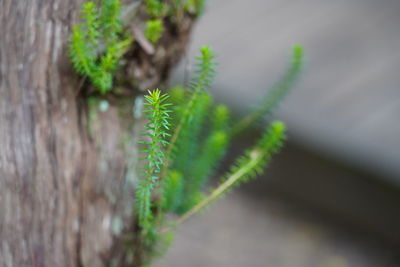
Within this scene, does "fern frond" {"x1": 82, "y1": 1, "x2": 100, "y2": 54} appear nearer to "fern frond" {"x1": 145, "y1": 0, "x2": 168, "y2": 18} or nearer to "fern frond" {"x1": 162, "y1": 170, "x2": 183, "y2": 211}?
"fern frond" {"x1": 145, "y1": 0, "x2": 168, "y2": 18}

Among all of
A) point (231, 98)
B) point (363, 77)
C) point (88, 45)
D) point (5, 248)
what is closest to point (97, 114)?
point (88, 45)

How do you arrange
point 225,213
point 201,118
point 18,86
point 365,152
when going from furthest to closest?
1. point 225,213
2. point 365,152
3. point 201,118
4. point 18,86

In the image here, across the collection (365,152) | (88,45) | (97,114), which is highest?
(88,45)

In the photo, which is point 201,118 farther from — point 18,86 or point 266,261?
point 266,261

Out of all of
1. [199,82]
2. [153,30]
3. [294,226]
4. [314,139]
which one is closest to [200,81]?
[199,82]

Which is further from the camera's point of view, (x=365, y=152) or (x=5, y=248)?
(x=365, y=152)
